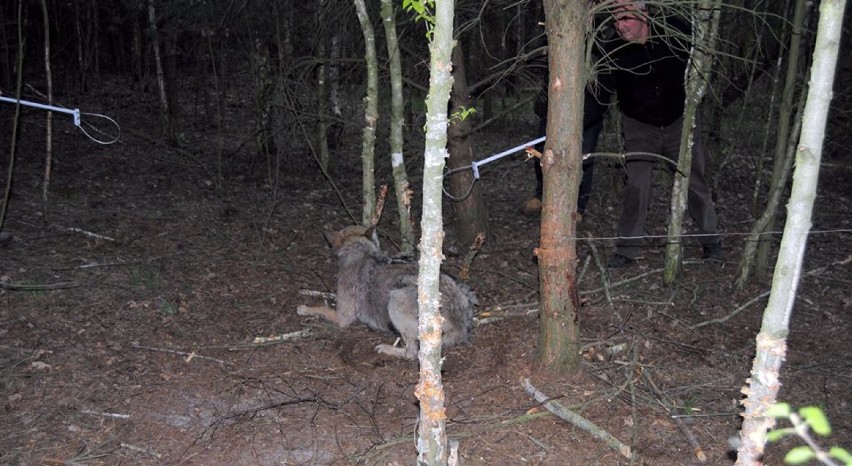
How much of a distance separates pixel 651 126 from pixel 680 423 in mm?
3595

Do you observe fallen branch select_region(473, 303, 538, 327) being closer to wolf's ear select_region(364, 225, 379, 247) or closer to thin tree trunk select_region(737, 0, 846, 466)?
wolf's ear select_region(364, 225, 379, 247)

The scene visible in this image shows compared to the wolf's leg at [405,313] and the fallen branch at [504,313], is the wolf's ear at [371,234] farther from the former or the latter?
the fallen branch at [504,313]

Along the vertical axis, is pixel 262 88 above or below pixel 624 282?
above

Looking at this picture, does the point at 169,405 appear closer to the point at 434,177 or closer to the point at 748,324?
the point at 434,177

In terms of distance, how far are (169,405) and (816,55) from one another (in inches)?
171

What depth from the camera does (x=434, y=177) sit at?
11.3ft

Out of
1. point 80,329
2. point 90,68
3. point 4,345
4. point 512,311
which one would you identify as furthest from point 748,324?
point 90,68

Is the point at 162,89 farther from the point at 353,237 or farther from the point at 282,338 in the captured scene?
the point at 282,338

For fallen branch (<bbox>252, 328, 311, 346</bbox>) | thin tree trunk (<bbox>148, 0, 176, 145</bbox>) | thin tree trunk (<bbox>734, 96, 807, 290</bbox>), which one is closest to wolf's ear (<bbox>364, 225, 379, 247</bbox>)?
fallen branch (<bbox>252, 328, 311, 346</bbox>)

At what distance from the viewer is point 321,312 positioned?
252 inches

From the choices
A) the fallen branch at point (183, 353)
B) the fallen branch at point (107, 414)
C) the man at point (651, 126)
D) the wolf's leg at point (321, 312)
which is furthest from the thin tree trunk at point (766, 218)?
the fallen branch at point (107, 414)

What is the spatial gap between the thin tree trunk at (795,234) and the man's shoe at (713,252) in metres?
4.70

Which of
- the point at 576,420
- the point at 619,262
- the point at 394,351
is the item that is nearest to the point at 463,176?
the point at 619,262

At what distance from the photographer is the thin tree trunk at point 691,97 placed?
18.8ft
